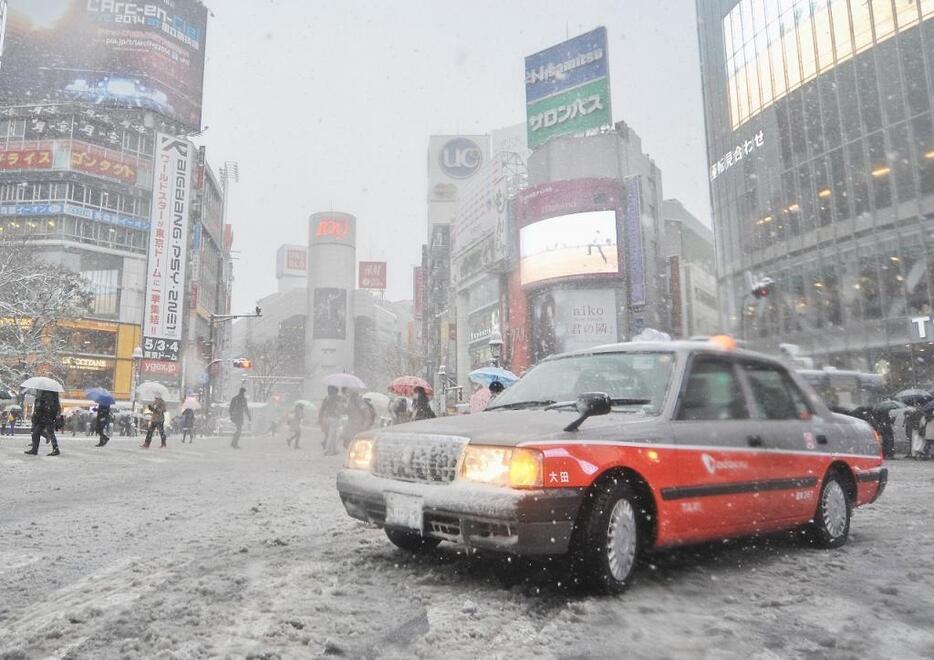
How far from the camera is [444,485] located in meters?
3.55

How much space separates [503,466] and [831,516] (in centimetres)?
303

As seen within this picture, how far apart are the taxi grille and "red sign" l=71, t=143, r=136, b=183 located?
52.1 metres

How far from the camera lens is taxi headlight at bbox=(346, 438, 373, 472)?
4.18 metres

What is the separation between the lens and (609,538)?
3451 millimetres

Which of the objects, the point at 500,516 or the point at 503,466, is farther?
the point at 503,466

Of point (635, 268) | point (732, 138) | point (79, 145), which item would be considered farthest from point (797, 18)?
point (79, 145)

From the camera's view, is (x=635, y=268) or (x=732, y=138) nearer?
(x=732, y=138)

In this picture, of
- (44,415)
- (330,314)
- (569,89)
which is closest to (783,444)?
(44,415)

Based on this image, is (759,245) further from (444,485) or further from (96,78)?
(96,78)

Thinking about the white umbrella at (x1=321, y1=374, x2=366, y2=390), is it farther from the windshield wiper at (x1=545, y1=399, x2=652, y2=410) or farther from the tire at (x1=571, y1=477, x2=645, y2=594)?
the tire at (x1=571, y1=477, x2=645, y2=594)

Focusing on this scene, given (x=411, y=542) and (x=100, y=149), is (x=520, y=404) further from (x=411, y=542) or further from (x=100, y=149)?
(x=100, y=149)

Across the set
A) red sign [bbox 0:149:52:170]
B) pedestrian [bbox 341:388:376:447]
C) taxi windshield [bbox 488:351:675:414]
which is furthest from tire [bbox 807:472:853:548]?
red sign [bbox 0:149:52:170]

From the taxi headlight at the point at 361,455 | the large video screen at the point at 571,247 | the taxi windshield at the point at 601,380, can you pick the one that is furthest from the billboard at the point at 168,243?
the taxi windshield at the point at 601,380

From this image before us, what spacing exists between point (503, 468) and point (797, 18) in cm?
3674
